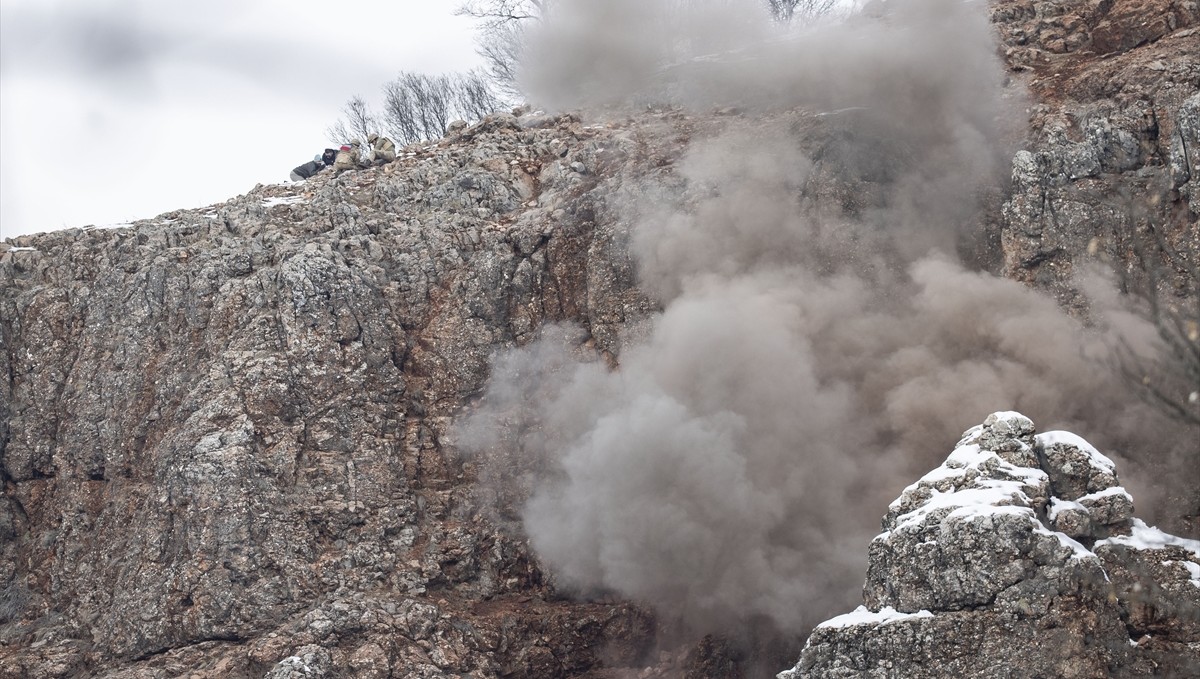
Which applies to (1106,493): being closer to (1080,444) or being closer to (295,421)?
(1080,444)

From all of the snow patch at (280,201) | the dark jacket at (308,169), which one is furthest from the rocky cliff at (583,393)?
the dark jacket at (308,169)

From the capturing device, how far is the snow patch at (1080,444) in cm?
1636

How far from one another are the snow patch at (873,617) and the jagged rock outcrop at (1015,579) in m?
0.02

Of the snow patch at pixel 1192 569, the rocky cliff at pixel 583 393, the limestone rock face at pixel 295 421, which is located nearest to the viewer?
the snow patch at pixel 1192 569

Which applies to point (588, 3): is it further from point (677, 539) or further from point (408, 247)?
point (677, 539)

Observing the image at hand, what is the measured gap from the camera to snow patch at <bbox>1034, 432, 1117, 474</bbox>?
53.7ft

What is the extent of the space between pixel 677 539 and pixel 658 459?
61.5 inches

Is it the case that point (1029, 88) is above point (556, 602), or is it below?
above

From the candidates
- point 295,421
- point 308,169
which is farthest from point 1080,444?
point 308,169

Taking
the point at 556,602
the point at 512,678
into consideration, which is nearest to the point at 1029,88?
the point at 556,602

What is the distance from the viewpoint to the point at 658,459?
21.5 meters

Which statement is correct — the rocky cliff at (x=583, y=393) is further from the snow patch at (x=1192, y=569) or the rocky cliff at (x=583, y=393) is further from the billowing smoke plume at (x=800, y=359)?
the snow patch at (x=1192, y=569)

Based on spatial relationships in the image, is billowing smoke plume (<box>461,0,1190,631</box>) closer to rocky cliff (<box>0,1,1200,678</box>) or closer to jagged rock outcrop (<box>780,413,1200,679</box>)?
rocky cliff (<box>0,1,1200,678</box>)

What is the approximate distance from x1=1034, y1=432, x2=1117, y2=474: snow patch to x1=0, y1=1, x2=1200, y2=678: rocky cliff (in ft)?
0.71
